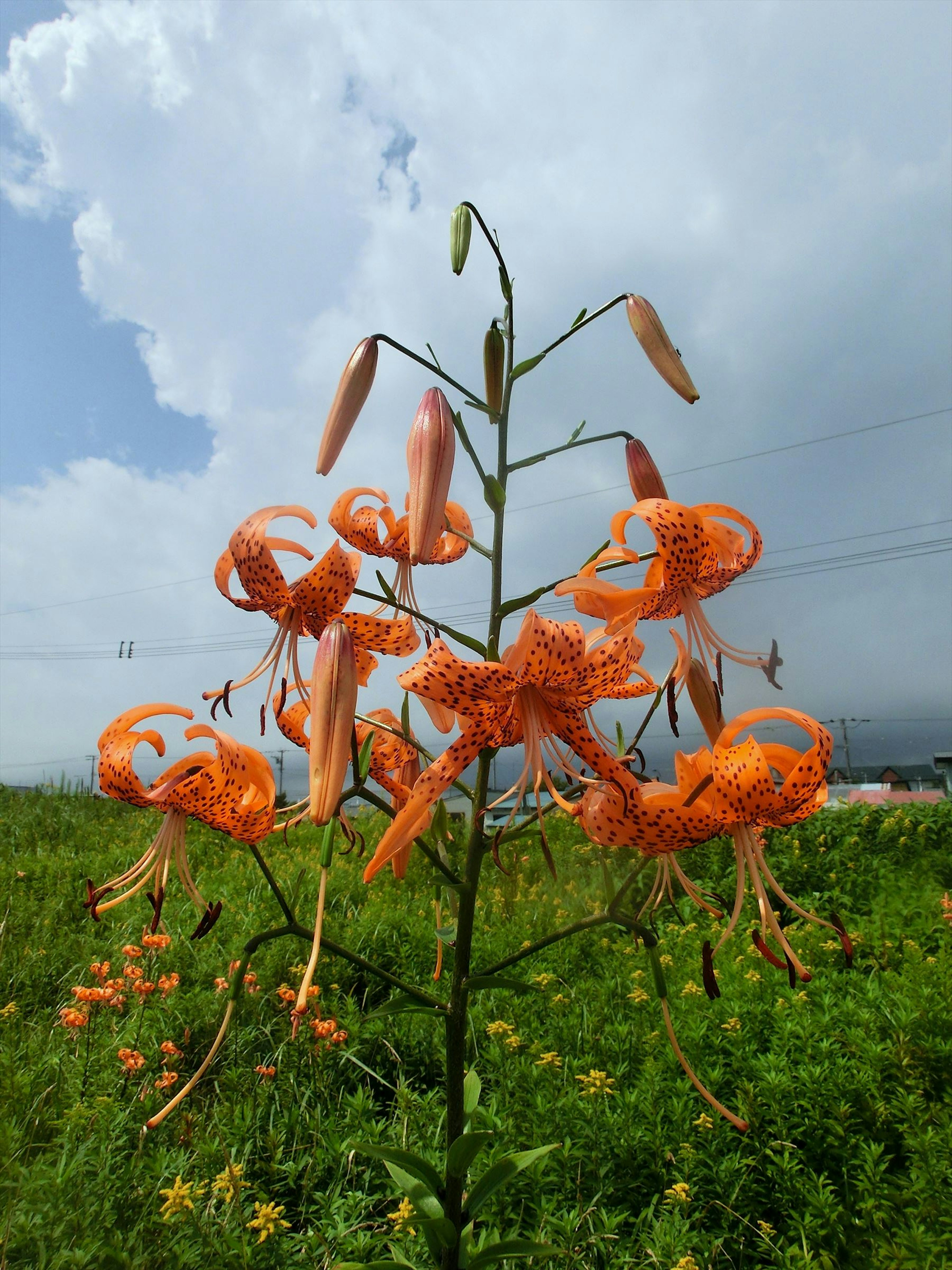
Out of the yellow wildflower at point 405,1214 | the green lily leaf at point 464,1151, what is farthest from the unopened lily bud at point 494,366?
the yellow wildflower at point 405,1214

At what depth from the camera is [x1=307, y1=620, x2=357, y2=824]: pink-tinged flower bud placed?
0.78m

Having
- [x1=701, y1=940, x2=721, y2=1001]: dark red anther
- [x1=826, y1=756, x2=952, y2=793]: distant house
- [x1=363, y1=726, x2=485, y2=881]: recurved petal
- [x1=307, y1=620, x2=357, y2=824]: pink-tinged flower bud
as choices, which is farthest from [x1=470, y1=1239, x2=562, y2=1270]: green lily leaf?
[x1=826, y1=756, x2=952, y2=793]: distant house

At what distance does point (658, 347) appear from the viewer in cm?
118

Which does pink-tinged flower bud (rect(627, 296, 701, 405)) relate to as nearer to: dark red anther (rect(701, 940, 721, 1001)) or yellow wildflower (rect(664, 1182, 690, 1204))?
dark red anther (rect(701, 940, 721, 1001))

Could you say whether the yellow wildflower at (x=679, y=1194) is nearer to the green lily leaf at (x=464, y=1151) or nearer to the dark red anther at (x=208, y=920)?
the green lily leaf at (x=464, y=1151)

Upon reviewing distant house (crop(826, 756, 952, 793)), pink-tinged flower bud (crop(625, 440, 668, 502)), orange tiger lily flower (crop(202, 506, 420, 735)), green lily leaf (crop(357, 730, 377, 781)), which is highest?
pink-tinged flower bud (crop(625, 440, 668, 502))

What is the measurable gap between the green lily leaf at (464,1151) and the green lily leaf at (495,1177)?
0.20 ft

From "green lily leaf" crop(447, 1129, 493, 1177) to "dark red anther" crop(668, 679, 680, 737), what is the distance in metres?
0.59

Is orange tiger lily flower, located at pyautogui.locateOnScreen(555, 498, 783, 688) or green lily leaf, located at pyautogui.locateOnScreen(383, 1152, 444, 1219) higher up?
orange tiger lily flower, located at pyautogui.locateOnScreen(555, 498, 783, 688)

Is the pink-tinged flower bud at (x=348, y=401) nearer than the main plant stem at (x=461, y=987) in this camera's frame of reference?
No

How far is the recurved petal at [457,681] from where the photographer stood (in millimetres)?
884

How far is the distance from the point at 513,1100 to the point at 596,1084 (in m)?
0.29

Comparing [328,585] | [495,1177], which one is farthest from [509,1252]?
[328,585]

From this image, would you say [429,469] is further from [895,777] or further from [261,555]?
[895,777]
